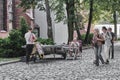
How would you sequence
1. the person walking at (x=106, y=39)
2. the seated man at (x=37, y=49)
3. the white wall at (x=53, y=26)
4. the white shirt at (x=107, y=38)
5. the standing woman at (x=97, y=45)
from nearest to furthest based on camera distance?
the standing woman at (x=97, y=45) → the person walking at (x=106, y=39) → the white shirt at (x=107, y=38) → the seated man at (x=37, y=49) → the white wall at (x=53, y=26)

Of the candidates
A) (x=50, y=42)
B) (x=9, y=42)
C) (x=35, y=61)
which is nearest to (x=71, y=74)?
(x=35, y=61)

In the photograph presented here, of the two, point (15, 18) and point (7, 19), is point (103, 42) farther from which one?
point (15, 18)

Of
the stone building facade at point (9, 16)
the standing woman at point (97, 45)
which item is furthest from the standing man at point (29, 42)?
the stone building facade at point (9, 16)

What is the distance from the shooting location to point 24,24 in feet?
98.8

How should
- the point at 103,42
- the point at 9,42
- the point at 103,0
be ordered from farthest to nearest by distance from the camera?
the point at 103,0 → the point at 9,42 → the point at 103,42

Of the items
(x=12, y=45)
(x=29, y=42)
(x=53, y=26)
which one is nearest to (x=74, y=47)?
(x=12, y=45)

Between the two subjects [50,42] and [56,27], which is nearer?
[50,42]

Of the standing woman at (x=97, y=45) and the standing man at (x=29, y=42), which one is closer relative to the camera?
the standing woman at (x=97, y=45)

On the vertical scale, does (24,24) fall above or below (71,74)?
above

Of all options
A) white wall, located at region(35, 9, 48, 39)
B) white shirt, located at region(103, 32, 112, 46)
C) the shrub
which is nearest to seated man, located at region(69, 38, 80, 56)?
the shrub

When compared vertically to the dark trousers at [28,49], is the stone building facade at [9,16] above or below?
above

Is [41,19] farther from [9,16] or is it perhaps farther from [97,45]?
[97,45]

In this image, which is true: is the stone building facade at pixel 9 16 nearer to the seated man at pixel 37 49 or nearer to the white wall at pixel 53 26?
the white wall at pixel 53 26

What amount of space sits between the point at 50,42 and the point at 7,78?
1720 centimetres
